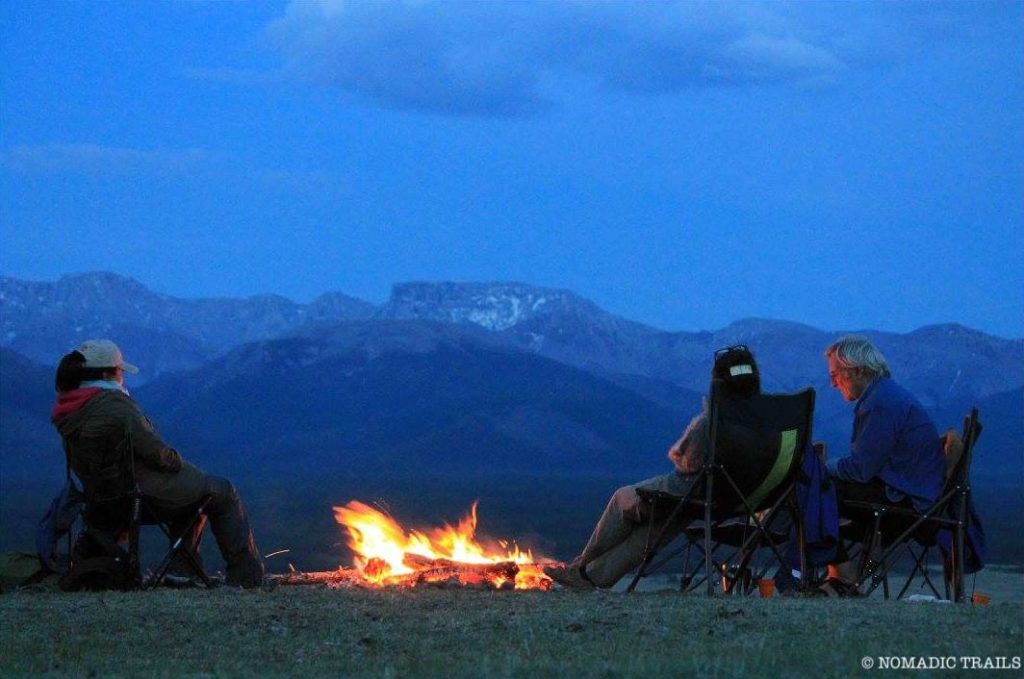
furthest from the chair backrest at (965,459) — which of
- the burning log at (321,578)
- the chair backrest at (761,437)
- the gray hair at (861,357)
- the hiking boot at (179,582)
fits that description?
the hiking boot at (179,582)

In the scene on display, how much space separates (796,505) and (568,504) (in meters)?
49.0

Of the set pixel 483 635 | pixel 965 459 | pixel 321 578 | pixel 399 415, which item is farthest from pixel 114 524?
pixel 399 415

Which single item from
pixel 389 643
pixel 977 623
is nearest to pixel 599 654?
pixel 389 643

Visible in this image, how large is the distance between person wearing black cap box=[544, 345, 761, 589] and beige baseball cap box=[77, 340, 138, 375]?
256 cm

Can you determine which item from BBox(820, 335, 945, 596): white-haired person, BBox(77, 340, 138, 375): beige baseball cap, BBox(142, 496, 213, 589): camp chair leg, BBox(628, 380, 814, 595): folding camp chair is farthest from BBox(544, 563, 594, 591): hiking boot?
BBox(77, 340, 138, 375): beige baseball cap

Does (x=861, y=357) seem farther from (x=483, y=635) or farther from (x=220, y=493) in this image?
(x=220, y=493)

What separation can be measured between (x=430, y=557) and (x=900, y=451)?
110 inches

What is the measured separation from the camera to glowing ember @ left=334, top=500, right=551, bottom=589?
9.59 meters

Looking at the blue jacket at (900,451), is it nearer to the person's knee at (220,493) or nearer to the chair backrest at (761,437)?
the chair backrest at (761,437)

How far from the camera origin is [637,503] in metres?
9.01

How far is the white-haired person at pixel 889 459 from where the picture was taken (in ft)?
29.6

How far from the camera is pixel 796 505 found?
28.9 feet

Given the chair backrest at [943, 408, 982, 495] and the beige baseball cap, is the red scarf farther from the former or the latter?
the chair backrest at [943, 408, 982, 495]

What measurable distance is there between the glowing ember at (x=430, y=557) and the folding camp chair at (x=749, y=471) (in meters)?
0.97
